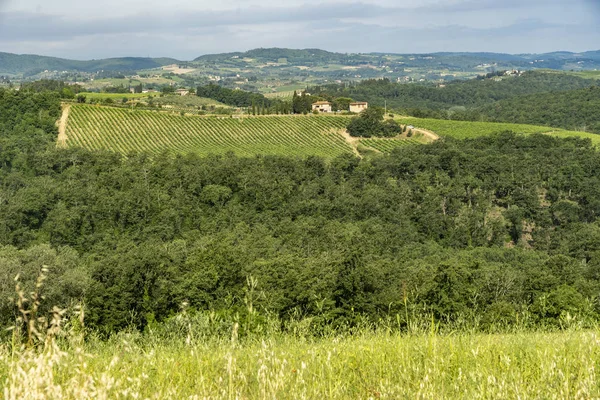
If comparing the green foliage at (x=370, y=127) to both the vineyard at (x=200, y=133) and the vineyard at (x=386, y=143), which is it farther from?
the vineyard at (x=200, y=133)

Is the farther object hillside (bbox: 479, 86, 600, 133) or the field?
hillside (bbox: 479, 86, 600, 133)

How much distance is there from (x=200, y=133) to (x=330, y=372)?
7933 cm

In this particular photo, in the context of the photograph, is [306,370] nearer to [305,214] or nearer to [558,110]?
[305,214]

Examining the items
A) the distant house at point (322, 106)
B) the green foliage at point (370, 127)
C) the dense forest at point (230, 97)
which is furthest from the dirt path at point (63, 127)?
the dense forest at point (230, 97)

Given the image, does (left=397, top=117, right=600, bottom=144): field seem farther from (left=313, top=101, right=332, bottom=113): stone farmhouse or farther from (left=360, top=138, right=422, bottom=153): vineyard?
(left=313, top=101, right=332, bottom=113): stone farmhouse

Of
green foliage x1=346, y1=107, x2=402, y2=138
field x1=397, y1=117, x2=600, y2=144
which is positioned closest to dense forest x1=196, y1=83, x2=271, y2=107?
field x1=397, y1=117, x2=600, y2=144

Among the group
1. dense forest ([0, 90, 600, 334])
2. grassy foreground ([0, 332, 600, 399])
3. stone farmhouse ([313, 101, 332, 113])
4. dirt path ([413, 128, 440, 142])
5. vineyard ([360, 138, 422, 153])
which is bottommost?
dense forest ([0, 90, 600, 334])

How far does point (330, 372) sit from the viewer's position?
448 cm

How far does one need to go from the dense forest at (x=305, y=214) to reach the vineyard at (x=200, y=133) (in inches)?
325

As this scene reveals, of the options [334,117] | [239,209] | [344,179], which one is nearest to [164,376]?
[239,209]

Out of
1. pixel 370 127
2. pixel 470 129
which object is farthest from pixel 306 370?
pixel 470 129

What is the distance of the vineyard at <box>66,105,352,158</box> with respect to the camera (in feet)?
241

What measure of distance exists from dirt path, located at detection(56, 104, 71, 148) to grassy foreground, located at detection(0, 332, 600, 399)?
68213 millimetres

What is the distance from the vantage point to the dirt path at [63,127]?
69100 millimetres
